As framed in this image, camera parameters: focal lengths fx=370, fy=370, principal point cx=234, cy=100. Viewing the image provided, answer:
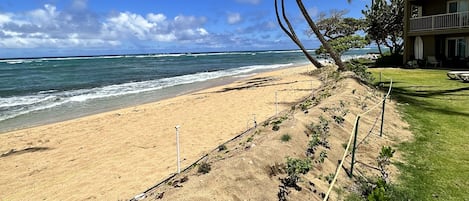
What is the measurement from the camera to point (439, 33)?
21188 mm

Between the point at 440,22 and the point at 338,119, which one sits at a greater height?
the point at 440,22

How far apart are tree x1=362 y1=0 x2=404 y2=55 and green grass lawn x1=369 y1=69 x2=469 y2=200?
18.8m

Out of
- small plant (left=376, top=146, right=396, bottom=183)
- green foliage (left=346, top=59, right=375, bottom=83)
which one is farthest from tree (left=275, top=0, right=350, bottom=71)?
small plant (left=376, top=146, right=396, bottom=183)

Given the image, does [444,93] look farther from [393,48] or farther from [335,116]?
[393,48]

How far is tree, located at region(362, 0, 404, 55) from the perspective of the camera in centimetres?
3047

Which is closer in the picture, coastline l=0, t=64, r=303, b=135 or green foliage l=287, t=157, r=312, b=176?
green foliage l=287, t=157, r=312, b=176

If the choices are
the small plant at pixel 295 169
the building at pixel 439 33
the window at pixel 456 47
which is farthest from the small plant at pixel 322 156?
the window at pixel 456 47

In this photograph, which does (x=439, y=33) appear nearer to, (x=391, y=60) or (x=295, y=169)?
(x=391, y=60)

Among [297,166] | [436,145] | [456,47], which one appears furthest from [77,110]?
[456,47]

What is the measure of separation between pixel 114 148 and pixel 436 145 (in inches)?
284

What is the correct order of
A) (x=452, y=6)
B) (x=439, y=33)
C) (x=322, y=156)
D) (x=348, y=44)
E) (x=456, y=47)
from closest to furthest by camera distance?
(x=322, y=156), (x=439, y=33), (x=452, y=6), (x=456, y=47), (x=348, y=44)

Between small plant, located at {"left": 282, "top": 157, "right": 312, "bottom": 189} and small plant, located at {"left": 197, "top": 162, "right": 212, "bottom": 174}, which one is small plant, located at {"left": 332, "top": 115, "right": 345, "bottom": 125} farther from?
small plant, located at {"left": 197, "top": 162, "right": 212, "bottom": 174}

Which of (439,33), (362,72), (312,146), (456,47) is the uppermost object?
(439,33)

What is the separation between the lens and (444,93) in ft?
41.0
